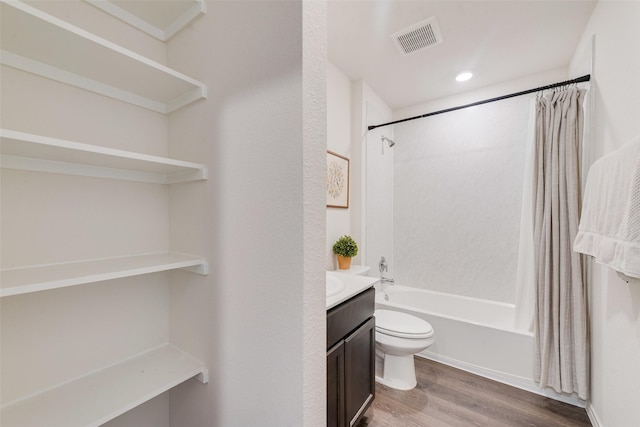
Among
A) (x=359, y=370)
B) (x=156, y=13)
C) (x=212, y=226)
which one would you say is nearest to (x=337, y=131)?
Answer: (x=156, y=13)

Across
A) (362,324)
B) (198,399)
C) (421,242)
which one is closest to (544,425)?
(362,324)

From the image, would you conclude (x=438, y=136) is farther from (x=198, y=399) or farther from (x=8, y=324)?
(x=8, y=324)

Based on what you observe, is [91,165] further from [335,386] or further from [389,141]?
[389,141]

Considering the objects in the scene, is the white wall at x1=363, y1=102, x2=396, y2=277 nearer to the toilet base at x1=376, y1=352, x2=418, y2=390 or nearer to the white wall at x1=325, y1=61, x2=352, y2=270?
the white wall at x1=325, y1=61, x2=352, y2=270

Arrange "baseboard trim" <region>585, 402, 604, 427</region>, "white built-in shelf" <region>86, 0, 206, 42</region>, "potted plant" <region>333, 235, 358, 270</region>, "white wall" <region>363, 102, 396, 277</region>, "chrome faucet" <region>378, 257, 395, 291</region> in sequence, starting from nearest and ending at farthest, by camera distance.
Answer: "white built-in shelf" <region>86, 0, 206, 42</region> → "baseboard trim" <region>585, 402, 604, 427</region> → "potted plant" <region>333, 235, 358, 270</region> → "white wall" <region>363, 102, 396, 277</region> → "chrome faucet" <region>378, 257, 395, 291</region>

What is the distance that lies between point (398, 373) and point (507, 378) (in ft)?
2.78

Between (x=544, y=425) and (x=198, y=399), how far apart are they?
6.65 ft

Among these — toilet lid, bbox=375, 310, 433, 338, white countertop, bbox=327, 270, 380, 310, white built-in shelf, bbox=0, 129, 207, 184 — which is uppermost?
white built-in shelf, bbox=0, 129, 207, 184

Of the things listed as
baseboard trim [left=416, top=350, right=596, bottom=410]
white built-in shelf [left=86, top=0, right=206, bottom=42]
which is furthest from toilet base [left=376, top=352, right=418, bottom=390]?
white built-in shelf [left=86, top=0, right=206, bottom=42]

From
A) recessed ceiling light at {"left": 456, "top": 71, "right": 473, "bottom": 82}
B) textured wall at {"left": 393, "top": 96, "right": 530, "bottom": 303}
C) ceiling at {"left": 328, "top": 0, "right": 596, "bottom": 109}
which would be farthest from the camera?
textured wall at {"left": 393, "top": 96, "right": 530, "bottom": 303}

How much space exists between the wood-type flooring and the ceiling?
2.64m

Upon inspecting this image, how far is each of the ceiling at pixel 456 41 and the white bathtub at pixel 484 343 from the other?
2240mm

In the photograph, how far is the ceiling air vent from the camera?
5.88ft

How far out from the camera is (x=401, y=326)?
1901 millimetres
